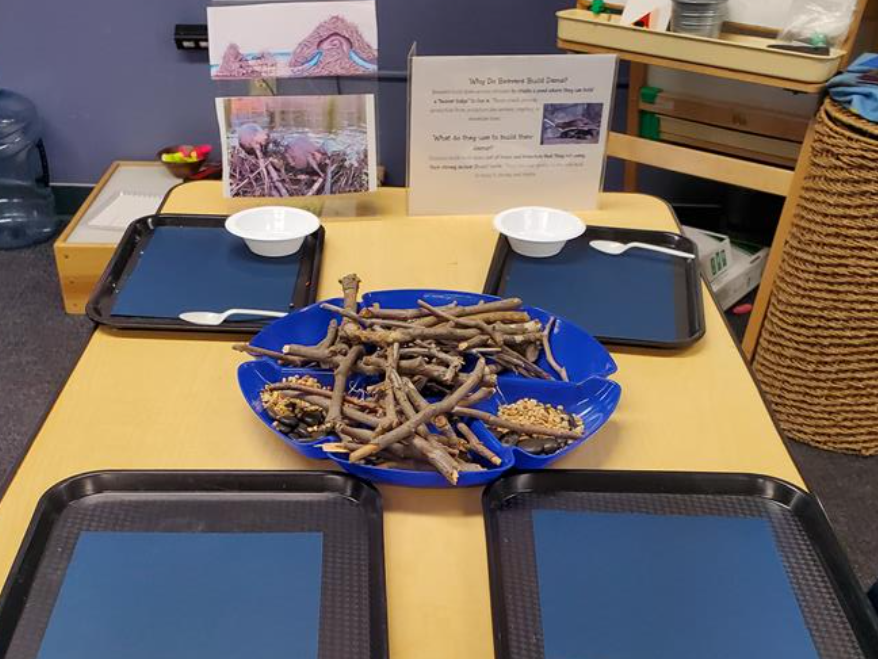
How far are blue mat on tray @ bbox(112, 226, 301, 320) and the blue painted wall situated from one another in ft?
3.38

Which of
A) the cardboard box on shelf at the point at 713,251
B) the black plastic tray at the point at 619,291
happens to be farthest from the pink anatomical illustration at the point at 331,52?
the cardboard box on shelf at the point at 713,251

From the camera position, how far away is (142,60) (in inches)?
87.4

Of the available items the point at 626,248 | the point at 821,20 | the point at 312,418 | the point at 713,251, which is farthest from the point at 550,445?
the point at 713,251

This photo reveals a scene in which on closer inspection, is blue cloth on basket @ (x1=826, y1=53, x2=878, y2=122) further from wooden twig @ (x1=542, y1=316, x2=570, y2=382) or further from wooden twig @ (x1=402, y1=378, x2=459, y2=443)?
wooden twig @ (x1=402, y1=378, x2=459, y2=443)

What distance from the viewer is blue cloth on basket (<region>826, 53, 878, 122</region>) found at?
142 centimetres

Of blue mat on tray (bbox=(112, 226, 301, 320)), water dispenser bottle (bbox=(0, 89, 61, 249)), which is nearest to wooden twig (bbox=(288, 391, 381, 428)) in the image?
blue mat on tray (bbox=(112, 226, 301, 320))

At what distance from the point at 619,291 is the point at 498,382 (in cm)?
29

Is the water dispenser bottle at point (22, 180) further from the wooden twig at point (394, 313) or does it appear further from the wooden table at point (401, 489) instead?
the wooden twig at point (394, 313)

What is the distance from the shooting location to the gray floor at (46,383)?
1587 mm

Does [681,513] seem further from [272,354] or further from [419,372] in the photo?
[272,354]

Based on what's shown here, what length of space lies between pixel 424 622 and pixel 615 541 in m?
0.18

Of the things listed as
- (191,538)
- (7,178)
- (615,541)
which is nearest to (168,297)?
(191,538)

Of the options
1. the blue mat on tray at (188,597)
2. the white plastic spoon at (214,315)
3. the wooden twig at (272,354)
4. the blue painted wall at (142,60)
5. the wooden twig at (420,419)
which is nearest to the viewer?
the blue mat on tray at (188,597)

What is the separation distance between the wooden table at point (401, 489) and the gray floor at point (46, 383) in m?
0.47
